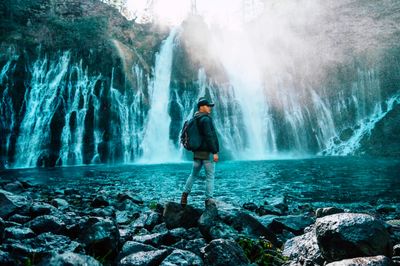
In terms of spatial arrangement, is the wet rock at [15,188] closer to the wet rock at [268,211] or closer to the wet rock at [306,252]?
the wet rock at [268,211]

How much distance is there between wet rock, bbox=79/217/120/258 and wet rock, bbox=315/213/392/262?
3154mm

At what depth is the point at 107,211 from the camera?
8.67 metres

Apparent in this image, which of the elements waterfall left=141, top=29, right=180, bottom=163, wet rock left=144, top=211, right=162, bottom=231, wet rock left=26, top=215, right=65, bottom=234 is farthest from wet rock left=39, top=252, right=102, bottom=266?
waterfall left=141, top=29, right=180, bottom=163

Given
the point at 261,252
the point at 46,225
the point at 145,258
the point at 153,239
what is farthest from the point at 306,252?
the point at 46,225

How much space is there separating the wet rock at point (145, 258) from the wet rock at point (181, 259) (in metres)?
0.12

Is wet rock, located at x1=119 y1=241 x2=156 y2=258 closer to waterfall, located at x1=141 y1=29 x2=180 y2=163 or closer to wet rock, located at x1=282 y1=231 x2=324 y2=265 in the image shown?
wet rock, located at x1=282 y1=231 x2=324 y2=265

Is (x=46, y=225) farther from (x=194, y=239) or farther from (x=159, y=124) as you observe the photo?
(x=159, y=124)

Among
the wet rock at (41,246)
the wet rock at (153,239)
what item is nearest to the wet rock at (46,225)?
the wet rock at (41,246)

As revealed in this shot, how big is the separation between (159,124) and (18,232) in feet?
113

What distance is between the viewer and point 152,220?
6957 millimetres

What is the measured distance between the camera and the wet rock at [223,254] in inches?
168

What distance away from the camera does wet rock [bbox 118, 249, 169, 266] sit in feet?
13.4

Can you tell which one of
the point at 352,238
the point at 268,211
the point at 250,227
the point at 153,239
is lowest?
the point at 268,211

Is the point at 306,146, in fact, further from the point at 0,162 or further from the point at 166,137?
the point at 0,162
